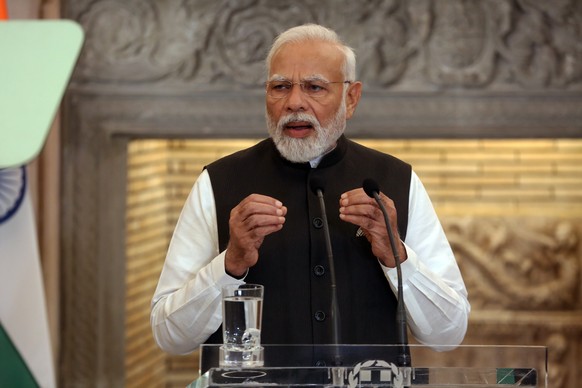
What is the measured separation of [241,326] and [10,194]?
62.5 inches

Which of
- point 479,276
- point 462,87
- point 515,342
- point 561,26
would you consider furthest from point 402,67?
point 515,342

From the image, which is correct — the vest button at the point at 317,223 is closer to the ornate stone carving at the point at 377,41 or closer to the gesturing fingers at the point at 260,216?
the gesturing fingers at the point at 260,216

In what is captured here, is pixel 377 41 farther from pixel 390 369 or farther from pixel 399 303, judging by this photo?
pixel 390 369

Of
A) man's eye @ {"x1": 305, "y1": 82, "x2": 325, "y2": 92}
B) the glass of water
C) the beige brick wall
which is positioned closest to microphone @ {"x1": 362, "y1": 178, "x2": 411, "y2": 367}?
the glass of water

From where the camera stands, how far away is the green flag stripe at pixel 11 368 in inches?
125

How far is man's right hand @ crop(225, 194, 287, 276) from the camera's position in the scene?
2357mm

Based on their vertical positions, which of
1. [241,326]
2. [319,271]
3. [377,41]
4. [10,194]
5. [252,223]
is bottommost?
[241,326]

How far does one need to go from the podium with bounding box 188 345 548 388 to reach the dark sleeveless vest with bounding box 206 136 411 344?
2.34 ft

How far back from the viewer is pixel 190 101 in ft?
15.9

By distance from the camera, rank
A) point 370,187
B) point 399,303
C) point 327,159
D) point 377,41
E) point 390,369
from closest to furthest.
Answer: point 390,369, point 399,303, point 370,187, point 327,159, point 377,41

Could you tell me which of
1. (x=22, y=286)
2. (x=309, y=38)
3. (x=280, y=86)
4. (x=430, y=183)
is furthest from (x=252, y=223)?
(x=430, y=183)

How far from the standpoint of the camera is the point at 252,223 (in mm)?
2365

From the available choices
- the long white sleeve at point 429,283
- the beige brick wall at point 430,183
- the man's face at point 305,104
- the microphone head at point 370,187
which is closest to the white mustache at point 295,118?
the man's face at point 305,104

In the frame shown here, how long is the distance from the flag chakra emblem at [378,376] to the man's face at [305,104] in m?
0.96
